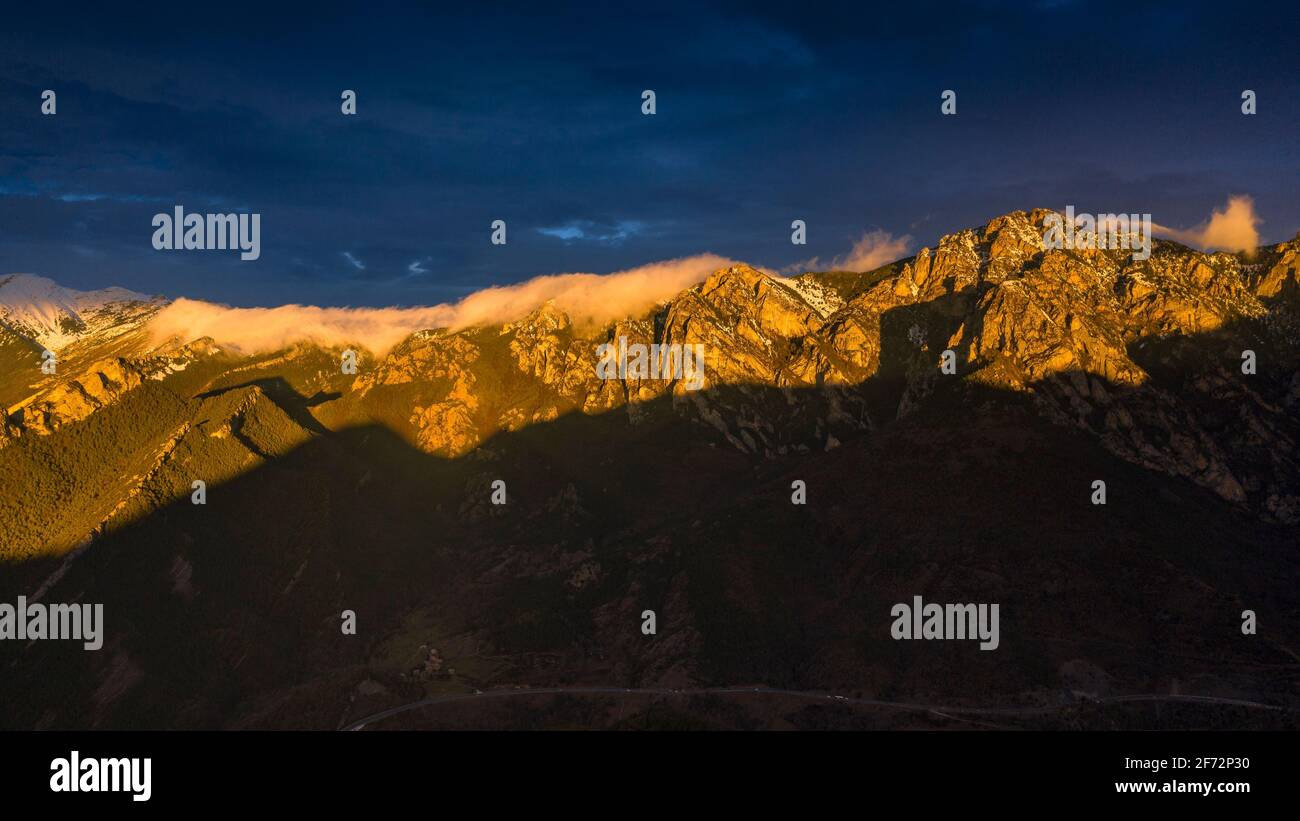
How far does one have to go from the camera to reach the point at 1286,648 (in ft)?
549

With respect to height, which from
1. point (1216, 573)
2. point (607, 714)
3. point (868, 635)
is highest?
point (1216, 573)

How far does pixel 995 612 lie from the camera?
188125 mm

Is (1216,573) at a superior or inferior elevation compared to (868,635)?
superior

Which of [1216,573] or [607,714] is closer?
[607,714]

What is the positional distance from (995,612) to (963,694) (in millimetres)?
26649

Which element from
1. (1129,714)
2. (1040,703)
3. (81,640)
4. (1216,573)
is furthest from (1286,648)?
(81,640)

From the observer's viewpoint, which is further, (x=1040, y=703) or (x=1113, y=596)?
(x=1113, y=596)
